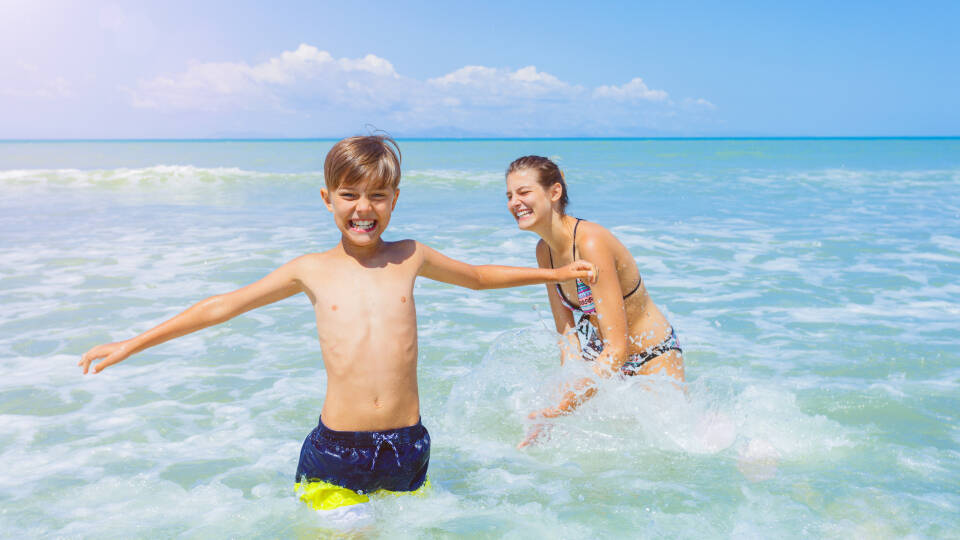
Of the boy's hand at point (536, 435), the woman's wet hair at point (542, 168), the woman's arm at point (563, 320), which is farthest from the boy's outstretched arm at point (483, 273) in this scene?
the boy's hand at point (536, 435)

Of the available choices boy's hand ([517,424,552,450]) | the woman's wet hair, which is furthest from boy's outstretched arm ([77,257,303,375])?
boy's hand ([517,424,552,450])

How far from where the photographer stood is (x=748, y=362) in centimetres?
561

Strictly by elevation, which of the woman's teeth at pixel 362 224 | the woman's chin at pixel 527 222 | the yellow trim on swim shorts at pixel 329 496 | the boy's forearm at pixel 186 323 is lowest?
the yellow trim on swim shorts at pixel 329 496

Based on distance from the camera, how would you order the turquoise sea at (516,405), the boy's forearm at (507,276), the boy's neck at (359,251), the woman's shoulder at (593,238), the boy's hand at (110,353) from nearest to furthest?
the boy's hand at (110,353) → the boy's neck at (359,251) → the boy's forearm at (507,276) → the turquoise sea at (516,405) → the woman's shoulder at (593,238)

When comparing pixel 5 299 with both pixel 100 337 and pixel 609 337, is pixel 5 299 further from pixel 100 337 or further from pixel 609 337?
pixel 609 337

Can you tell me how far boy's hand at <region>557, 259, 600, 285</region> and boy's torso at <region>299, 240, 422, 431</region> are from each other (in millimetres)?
924

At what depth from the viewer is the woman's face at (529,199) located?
384cm

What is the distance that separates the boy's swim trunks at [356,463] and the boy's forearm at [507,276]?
2.41 feet

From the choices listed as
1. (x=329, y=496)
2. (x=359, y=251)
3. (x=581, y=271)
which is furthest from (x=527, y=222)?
(x=329, y=496)

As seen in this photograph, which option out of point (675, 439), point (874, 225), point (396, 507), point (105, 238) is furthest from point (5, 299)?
point (874, 225)

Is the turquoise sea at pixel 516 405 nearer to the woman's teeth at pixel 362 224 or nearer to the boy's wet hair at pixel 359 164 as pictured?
the woman's teeth at pixel 362 224

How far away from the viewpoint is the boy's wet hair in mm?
2830

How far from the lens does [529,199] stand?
383 centimetres

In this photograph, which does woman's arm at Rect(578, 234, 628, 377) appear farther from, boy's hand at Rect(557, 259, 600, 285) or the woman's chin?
the woman's chin
